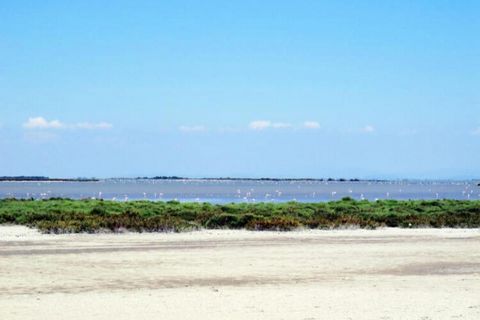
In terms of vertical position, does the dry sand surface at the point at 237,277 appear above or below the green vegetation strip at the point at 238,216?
below

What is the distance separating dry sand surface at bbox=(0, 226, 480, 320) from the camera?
1269 centimetres

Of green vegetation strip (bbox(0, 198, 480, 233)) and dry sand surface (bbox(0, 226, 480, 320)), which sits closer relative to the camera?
dry sand surface (bbox(0, 226, 480, 320))

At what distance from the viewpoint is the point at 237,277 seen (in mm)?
17078

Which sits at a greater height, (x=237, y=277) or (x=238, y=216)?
(x=238, y=216)

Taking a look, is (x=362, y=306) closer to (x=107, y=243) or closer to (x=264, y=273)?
(x=264, y=273)

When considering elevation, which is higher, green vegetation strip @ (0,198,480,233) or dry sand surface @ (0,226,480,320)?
green vegetation strip @ (0,198,480,233)

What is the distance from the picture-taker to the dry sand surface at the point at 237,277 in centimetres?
1269

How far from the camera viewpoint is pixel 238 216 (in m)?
34.0

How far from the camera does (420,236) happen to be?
29828 mm

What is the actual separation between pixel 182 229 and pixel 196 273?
1312 centimetres

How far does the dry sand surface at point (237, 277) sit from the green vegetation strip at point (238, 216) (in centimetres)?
292

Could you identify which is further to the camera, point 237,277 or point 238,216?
point 238,216

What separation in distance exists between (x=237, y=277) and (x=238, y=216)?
1689 centimetres

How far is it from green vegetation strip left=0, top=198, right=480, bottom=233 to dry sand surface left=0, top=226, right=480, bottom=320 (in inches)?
115
